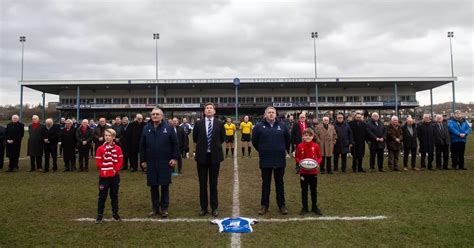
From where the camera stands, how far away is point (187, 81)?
5391 cm

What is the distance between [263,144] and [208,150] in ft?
3.17

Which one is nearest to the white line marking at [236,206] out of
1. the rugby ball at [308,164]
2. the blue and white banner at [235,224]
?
the blue and white banner at [235,224]

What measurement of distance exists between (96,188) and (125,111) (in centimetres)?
5776

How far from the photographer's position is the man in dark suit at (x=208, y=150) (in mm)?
5895

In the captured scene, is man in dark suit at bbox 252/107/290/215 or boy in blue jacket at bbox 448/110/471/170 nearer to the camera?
man in dark suit at bbox 252/107/290/215

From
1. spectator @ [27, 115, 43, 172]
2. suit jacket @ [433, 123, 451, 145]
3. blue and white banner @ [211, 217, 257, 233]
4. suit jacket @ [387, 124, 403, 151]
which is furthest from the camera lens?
spectator @ [27, 115, 43, 172]

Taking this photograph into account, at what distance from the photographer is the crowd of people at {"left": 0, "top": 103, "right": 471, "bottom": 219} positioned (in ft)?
19.3

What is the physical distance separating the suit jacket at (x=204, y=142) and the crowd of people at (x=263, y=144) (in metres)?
0.02

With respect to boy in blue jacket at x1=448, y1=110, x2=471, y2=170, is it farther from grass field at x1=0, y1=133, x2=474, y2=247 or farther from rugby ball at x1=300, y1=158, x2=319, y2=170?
rugby ball at x1=300, y1=158, x2=319, y2=170

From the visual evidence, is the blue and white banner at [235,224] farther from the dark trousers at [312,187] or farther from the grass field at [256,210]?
the dark trousers at [312,187]

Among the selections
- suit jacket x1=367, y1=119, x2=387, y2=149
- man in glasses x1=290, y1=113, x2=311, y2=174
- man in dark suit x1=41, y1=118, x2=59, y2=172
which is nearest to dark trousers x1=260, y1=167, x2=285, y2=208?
man in glasses x1=290, y1=113, x2=311, y2=174

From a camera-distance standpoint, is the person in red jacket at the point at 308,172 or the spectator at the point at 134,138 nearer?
the person in red jacket at the point at 308,172

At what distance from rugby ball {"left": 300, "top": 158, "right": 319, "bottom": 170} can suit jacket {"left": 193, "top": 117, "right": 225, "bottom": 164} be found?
140 cm

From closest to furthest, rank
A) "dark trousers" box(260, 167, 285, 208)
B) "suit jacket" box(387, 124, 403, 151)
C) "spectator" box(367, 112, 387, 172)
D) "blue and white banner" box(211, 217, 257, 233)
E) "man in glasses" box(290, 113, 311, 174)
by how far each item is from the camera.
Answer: "blue and white banner" box(211, 217, 257, 233), "dark trousers" box(260, 167, 285, 208), "man in glasses" box(290, 113, 311, 174), "spectator" box(367, 112, 387, 172), "suit jacket" box(387, 124, 403, 151)
